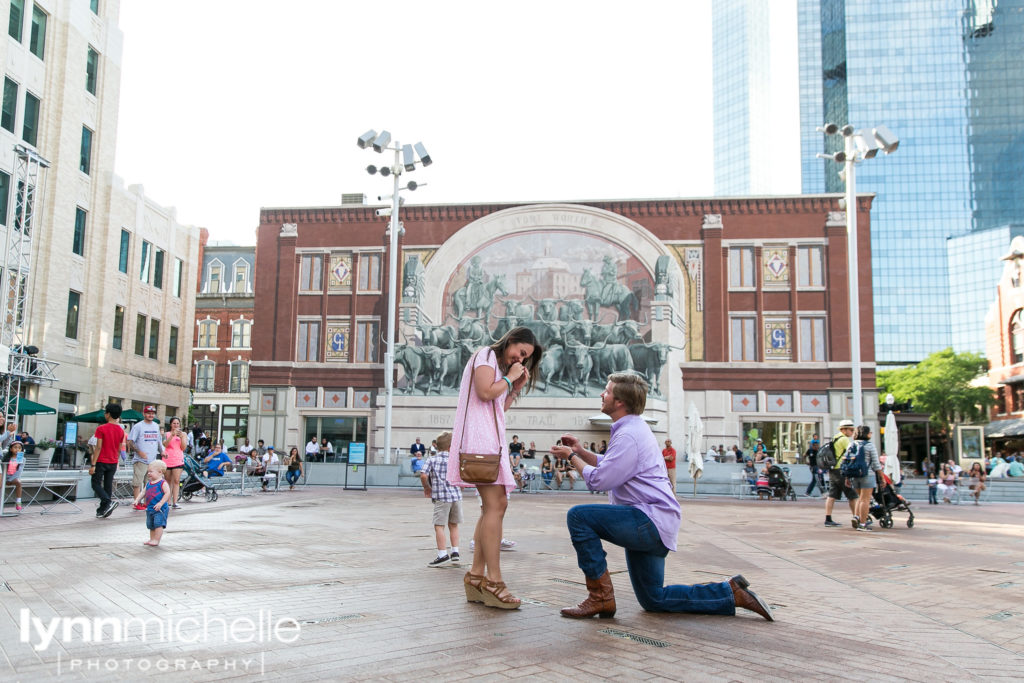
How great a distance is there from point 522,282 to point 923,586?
30532 millimetres

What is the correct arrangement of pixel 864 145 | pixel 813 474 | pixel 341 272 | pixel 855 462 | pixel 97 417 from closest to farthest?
1. pixel 855 462
2. pixel 864 145
3. pixel 813 474
4. pixel 97 417
5. pixel 341 272

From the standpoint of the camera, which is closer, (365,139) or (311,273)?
(365,139)

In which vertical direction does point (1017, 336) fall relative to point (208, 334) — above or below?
above

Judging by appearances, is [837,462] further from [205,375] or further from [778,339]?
[205,375]

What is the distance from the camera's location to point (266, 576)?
650cm

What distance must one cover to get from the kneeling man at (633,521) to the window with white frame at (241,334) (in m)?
51.5

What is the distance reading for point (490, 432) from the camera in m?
5.20

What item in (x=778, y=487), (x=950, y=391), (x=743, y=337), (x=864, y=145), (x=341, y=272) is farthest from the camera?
(x=950, y=391)

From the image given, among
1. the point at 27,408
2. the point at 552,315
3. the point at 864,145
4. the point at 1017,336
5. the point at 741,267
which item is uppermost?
the point at 864,145

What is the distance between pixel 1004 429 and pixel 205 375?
170 feet

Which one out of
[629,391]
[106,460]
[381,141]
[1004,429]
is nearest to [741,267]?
[381,141]

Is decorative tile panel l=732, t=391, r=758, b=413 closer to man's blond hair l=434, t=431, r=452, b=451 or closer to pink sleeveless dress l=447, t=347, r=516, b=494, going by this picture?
man's blond hair l=434, t=431, r=452, b=451

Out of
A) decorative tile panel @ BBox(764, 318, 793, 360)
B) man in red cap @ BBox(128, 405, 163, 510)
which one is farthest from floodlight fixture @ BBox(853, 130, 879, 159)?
man in red cap @ BBox(128, 405, 163, 510)

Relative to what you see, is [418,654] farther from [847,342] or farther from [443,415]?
[847,342]
